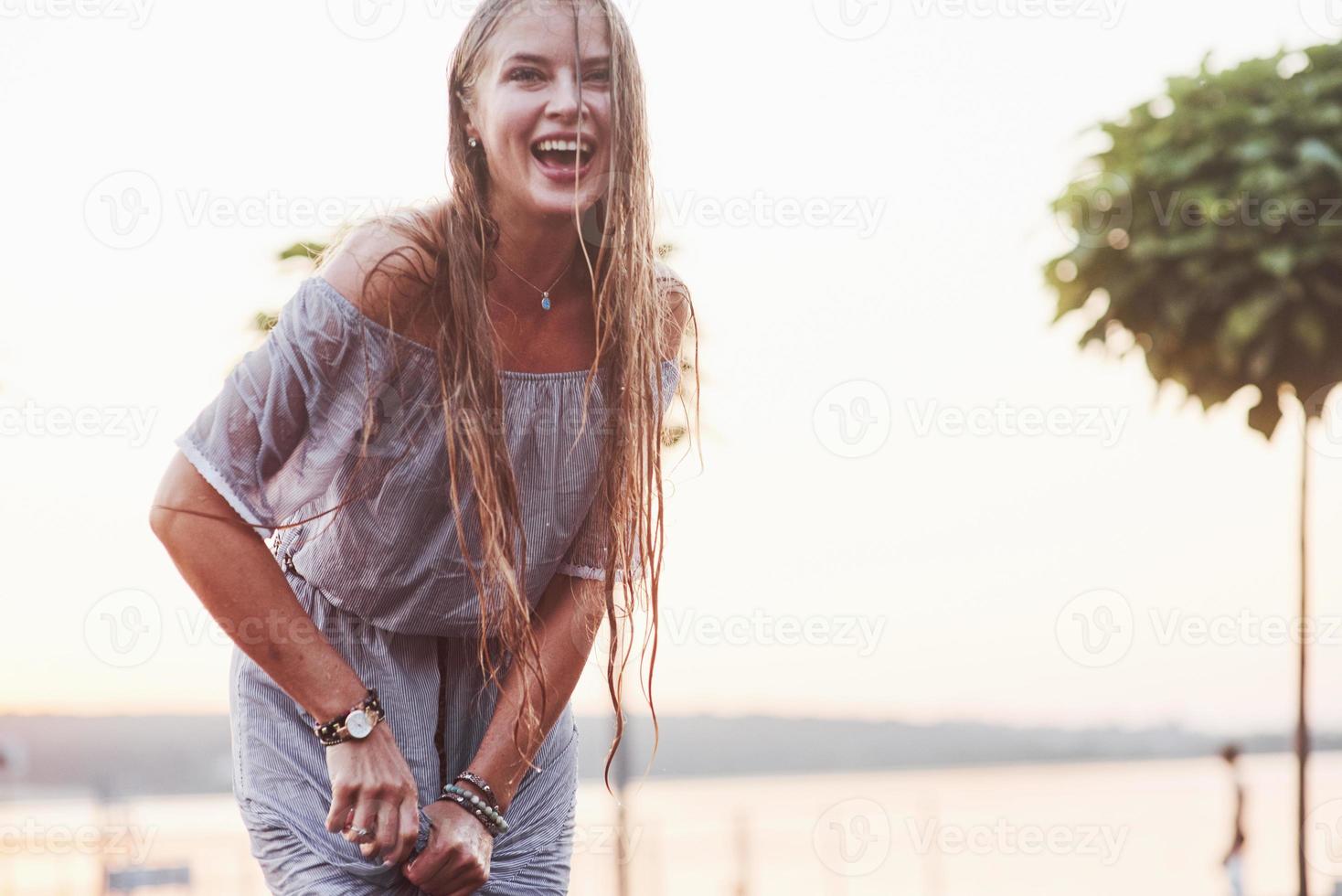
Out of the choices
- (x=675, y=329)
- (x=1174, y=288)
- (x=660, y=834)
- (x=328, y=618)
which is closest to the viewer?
(x=328, y=618)

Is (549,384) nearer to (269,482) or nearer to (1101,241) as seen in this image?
(269,482)

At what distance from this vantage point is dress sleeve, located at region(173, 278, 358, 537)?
4.71ft

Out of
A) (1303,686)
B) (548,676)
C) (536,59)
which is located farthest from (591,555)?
(1303,686)

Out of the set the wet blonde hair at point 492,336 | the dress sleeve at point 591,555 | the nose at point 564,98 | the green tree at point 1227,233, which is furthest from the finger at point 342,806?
the green tree at point 1227,233

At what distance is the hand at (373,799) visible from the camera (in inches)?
56.7

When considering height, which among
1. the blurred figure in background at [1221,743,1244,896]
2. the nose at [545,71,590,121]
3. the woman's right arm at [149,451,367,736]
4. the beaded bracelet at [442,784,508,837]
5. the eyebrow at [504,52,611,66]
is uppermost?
the eyebrow at [504,52,611,66]

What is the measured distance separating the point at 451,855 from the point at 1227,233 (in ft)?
23.8

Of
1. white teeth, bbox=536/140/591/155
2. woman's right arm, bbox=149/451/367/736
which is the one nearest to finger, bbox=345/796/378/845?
woman's right arm, bbox=149/451/367/736

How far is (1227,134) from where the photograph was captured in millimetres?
7473

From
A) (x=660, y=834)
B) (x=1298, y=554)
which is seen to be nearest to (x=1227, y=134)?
(x=1298, y=554)

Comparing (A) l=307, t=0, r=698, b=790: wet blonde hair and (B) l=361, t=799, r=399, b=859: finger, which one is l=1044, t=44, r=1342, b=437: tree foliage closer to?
(A) l=307, t=0, r=698, b=790: wet blonde hair

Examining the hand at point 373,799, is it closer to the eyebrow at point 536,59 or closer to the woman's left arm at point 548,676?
the woman's left arm at point 548,676

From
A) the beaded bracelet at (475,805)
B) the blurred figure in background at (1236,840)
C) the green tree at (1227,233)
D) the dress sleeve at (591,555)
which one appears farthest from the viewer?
the blurred figure in background at (1236,840)

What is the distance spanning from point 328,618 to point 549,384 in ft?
1.28
